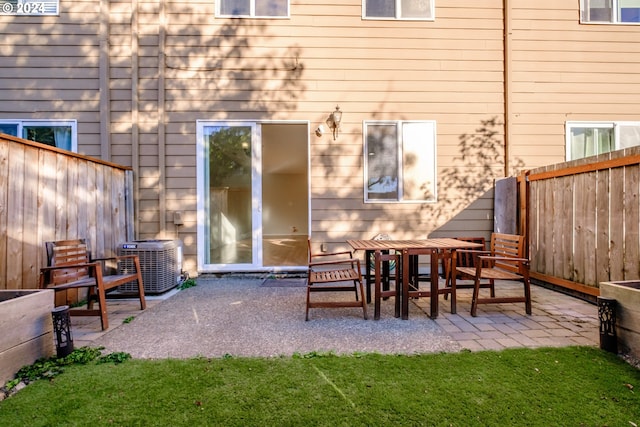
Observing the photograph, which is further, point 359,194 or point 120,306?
point 359,194

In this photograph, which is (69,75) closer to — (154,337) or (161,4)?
(161,4)

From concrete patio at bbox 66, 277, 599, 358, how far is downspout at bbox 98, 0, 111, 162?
2.49 metres

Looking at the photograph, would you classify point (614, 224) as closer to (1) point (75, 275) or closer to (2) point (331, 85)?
(2) point (331, 85)

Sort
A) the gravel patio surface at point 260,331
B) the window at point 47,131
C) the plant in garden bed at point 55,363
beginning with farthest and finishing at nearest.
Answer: the window at point 47,131 < the gravel patio surface at point 260,331 < the plant in garden bed at point 55,363

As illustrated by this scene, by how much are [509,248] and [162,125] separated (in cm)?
500

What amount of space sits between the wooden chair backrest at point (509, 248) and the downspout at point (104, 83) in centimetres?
556

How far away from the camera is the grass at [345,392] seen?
1547mm

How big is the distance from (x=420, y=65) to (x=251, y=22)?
270cm

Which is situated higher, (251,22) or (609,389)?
(251,22)

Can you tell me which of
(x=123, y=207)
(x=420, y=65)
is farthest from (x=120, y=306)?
(x=420, y=65)

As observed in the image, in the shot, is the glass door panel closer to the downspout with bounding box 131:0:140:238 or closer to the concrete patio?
the downspout with bounding box 131:0:140:238

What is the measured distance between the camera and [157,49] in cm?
471

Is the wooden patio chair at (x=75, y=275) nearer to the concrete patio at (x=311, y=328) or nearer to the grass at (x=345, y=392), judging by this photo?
the concrete patio at (x=311, y=328)

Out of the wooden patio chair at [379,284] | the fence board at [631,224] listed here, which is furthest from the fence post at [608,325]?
the wooden patio chair at [379,284]
